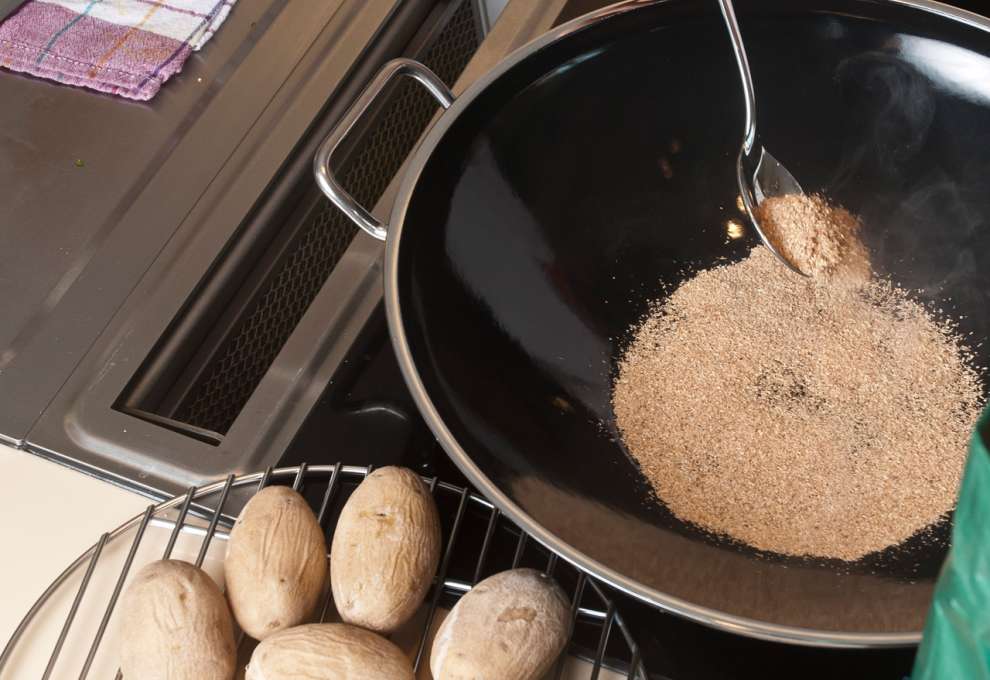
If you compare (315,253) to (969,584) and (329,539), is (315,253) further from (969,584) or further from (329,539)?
(969,584)

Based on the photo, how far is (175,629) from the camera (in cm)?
46

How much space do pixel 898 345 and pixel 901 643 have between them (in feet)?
0.84

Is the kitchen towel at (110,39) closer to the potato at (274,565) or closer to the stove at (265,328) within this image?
the stove at (265,328)

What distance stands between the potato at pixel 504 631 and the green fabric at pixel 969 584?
0.23 m

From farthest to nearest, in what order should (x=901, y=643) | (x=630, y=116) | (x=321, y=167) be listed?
(x=630, y=116) → (x=321, y=167) → (x=901, y=643)

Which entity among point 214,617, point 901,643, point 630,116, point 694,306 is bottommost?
point 214,617

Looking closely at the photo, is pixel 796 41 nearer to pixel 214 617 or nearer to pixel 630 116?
pixel 630 116

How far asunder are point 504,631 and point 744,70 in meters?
0.41

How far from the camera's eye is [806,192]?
2.26ft

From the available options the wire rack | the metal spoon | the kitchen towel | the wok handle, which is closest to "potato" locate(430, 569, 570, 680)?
the wire rack

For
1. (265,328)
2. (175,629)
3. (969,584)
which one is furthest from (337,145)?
(969,584)

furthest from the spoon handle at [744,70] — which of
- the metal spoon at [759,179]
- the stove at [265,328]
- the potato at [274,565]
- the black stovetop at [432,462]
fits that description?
the potato at [274,565]

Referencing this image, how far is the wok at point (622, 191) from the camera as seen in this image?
0.55 metres

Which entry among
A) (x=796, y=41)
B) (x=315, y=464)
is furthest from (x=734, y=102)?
(x=315, y=464)
